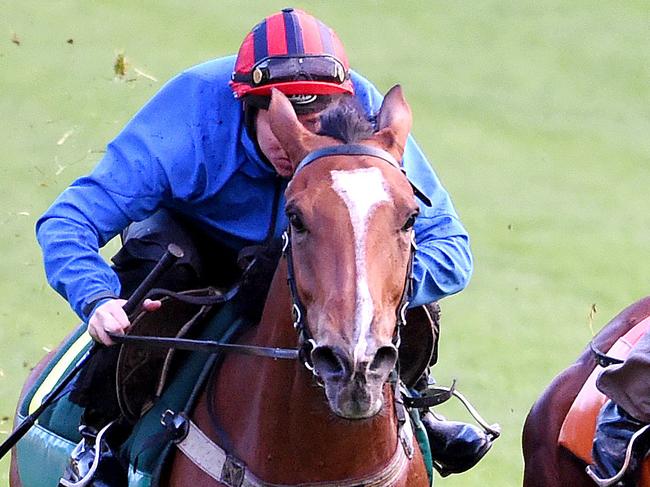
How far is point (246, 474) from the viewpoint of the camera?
3.48m

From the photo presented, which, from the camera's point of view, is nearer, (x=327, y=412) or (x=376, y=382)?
(x=376, y=382)

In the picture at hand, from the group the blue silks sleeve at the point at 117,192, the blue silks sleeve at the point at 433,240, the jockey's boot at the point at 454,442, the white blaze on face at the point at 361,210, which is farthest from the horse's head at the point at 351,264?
the jockey's boot at the point at 454,442

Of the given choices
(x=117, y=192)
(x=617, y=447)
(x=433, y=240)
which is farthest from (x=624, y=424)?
(x=117, y=192)

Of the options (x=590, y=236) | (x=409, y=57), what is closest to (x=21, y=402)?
(x=590, y=236)

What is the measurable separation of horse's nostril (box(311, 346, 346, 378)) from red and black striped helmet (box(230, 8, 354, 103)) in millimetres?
916

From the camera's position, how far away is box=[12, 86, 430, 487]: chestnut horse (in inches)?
115

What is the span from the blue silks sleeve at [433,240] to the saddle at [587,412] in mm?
887

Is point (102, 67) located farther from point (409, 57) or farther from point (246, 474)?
point (246, 474)

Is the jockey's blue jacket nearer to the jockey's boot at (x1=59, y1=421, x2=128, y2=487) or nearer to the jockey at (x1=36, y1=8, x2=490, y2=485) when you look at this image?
the jockey at (x1=36, y1=8, x2=490, y2=485)

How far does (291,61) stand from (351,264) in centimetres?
89

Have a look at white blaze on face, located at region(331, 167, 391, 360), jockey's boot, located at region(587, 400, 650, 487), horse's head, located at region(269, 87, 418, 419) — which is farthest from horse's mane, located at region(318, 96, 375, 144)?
jockey's boot, located at region(587, 400, 650, 487)

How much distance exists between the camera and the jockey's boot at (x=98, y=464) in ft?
12.8

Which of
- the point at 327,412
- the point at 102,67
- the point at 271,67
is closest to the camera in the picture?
the point at 327,412

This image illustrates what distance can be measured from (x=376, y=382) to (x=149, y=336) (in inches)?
40.3
